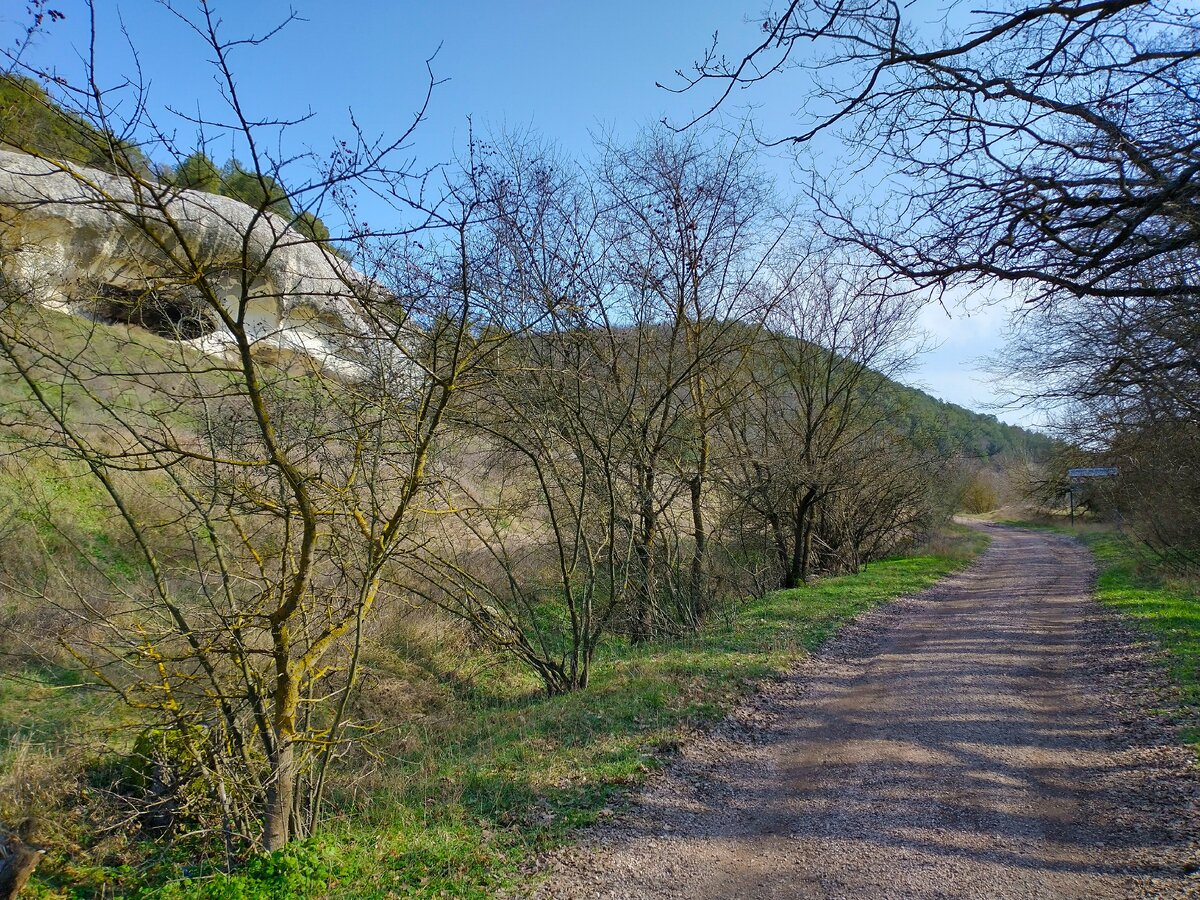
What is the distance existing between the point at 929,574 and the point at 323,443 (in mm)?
17447

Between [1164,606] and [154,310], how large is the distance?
14639 mm

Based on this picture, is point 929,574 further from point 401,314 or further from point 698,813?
point 401,314

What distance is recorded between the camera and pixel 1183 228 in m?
4.66

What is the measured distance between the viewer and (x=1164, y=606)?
11.8 meters

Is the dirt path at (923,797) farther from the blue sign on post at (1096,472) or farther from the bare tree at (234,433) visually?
the blue sign on post at (1096,472)

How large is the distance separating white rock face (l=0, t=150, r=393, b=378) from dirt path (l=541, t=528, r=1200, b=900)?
3808mm

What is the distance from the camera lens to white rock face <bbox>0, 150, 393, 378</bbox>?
11.0 ft

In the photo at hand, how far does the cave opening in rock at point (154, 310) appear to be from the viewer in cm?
392

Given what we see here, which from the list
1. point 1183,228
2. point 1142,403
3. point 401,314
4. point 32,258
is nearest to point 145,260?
point 401,314

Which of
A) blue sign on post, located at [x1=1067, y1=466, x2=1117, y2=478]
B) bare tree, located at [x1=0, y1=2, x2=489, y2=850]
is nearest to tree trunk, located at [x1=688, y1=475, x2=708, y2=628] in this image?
bare tree, located at [x1=0, y1=2, x2=489, y2=850]

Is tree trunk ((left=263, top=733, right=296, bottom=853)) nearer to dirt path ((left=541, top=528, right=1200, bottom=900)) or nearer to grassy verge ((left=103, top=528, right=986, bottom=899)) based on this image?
grassy verge ((left=103, top=528, right=986, bottom=899))

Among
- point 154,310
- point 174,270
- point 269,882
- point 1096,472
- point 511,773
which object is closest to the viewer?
point 174,270

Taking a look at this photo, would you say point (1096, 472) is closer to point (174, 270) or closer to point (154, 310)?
point (154, 310)

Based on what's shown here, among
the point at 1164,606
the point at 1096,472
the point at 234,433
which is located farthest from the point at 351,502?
the point at 1096,472
